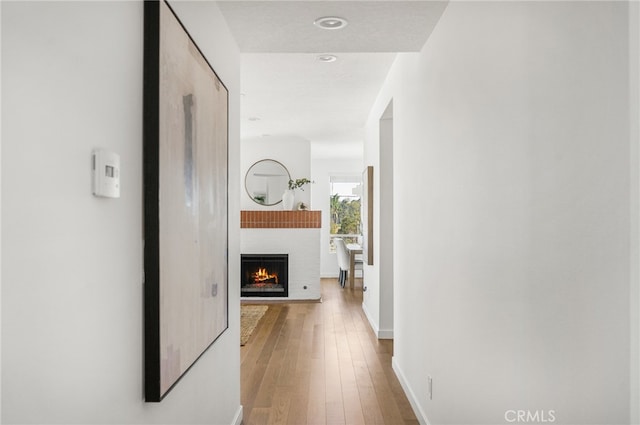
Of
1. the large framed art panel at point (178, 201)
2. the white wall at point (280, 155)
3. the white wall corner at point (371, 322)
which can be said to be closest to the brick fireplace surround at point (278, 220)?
the white wall at point (280, 155)

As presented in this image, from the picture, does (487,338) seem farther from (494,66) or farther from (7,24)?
(7,24)

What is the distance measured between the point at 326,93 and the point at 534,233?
3.66m

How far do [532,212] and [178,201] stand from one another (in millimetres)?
1123

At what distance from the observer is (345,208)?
10586mm

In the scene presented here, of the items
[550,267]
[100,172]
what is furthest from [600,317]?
[100,172]

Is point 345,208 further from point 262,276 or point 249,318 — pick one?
point 249,318

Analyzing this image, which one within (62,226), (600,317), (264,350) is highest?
(62,226)

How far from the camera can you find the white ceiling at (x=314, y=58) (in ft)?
7.77

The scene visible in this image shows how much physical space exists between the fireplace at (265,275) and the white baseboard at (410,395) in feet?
12.1

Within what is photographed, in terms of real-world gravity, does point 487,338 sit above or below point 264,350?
above

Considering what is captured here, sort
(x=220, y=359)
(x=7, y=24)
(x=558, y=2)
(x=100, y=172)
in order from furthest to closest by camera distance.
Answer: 1. (x=220, y=359)
2. (x=558, y=2)
3. (x=100, y=172)
4. (x=7, y=24)

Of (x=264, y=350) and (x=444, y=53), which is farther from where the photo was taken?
(x=264, y=350)

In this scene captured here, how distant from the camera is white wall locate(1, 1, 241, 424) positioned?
840 mm

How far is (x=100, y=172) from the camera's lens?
3.60 feet
